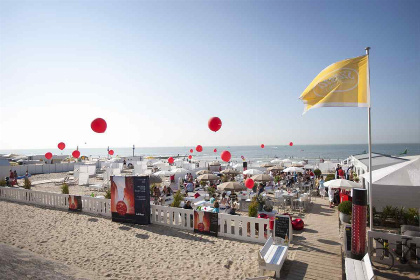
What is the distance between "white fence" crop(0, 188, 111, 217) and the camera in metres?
9.98

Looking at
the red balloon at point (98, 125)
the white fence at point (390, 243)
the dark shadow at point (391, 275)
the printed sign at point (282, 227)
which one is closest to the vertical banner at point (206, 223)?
the printed sign at point (282, 227)

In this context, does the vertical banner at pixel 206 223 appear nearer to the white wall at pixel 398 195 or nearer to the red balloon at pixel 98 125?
the red balloon at pixel 98 125

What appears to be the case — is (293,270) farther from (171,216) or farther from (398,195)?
(398,195)

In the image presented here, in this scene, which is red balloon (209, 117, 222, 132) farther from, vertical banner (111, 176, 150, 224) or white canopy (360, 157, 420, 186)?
white canopy (360, 157, 420, 186)

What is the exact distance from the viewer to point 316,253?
581 cm

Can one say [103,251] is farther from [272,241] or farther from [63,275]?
[272,241]

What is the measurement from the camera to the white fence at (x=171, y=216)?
7.01 m

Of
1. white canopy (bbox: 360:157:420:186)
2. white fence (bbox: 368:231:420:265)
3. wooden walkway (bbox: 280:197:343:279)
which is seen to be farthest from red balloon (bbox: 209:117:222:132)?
white fence (bbox: 368:231:420:265)

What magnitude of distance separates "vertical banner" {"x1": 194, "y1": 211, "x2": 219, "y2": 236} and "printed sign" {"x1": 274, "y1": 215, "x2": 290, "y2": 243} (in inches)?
75.0

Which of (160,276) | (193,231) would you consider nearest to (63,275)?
(160,276)

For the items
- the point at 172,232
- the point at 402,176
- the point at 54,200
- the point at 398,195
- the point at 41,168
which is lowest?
the point at 172,232

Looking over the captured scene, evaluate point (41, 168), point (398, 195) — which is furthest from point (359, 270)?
point (41, 168)

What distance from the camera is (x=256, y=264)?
18.0ft

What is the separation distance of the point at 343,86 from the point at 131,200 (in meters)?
7.65
